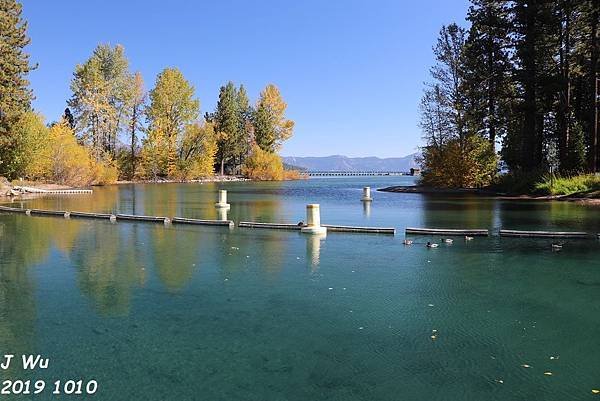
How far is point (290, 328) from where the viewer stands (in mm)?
6340

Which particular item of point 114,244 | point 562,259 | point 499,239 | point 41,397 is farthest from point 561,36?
point 41,397

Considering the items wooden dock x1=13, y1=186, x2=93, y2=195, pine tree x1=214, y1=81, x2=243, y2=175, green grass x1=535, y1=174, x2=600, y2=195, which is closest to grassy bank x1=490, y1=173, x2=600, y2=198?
green grass x1=535, y1=174, x2=600, y2=195

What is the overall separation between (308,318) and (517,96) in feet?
111

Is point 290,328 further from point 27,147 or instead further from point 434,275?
point 27,147

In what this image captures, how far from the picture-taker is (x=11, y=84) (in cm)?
3872

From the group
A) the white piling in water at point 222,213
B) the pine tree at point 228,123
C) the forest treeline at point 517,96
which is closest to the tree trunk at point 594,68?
the forest treeline at point 517,96

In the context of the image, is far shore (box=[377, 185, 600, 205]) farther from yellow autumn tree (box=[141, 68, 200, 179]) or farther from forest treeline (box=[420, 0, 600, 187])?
yellow autumn tree (box=[141, 68, 200, 179])

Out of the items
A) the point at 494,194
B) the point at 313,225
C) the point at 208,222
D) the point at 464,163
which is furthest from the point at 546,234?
the point at 464,163

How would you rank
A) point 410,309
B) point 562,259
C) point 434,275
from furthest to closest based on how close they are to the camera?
point 562,259 → point 434,275 → point 410,309

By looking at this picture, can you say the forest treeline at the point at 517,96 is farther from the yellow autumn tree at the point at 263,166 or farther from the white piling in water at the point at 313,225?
the yellow autumn tree at the point at 263,166

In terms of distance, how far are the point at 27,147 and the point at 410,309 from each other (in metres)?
39.5

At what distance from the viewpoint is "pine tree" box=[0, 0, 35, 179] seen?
122 feet

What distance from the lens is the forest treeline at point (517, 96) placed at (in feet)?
99.7

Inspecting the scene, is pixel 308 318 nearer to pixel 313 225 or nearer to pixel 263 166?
pixel 313 225
